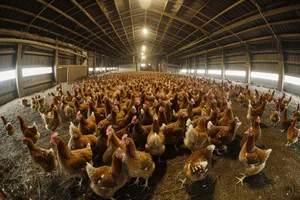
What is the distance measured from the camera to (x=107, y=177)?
2.58 m

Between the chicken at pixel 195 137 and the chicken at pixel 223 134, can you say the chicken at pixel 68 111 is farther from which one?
the chicken at pixel 223 134

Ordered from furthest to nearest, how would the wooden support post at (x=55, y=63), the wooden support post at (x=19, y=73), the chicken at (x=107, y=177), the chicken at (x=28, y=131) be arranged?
1. the wooden support post at (x=55, y=63)
2. the wooden support post at (x=19, y=73)
3. the chicken at (x=28, y=131)
4. the chicken at (x=107, y=177)

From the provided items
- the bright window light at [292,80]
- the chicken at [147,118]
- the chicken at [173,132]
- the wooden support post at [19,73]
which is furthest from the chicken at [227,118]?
the wooden support post at [19,73]

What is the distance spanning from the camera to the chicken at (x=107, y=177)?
2559 millimetres

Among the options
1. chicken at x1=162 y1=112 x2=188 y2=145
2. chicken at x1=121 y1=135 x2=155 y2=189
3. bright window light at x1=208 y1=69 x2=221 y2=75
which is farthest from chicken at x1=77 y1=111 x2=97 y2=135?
bright window light at x1=208 y1=69 x2=221 y2=75

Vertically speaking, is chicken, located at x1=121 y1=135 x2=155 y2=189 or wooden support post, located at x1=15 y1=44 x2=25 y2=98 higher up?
wooden support post, located at x1=15 y1=44 x2=25 y2=98

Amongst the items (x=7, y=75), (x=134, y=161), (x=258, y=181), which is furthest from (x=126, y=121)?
(x=7, y=75)

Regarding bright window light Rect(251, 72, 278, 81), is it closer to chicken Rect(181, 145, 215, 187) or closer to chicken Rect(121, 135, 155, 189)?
chicken Rect(181, 145, 215, 187)

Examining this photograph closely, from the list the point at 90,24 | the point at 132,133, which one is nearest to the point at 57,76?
the point at 90,24

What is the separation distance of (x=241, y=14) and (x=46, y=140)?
479 inches

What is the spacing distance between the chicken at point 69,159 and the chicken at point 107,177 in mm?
431

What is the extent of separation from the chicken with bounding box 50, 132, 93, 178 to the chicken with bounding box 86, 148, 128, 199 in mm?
431

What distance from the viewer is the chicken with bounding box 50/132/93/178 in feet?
9.15

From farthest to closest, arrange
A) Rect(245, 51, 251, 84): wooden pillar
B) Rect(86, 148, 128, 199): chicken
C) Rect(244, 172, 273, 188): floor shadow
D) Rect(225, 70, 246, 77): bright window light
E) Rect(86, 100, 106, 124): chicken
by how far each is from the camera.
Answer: Rect(225, 70, 246, 77): bright window light, Rect(245, 51, 251, 84): wooden pillar, Rect(86, 100, 106, 124): chicken, Rect(244, 172, 273, 188): floor shadow, Rect(86, 148, 128, 199): chicken
